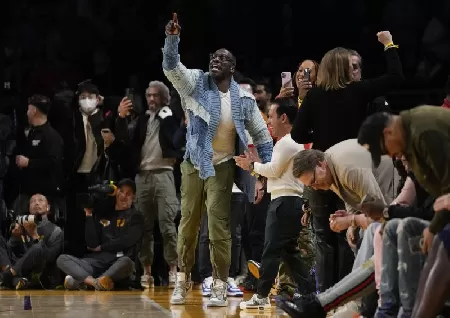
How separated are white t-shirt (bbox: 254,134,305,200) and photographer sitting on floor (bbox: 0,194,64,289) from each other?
279cm

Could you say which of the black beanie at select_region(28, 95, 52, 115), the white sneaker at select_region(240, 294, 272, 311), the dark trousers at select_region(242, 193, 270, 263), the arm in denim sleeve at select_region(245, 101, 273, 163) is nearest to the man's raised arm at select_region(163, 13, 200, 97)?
the arm in denim sleeve at select_region(245, 101, 273, 163)

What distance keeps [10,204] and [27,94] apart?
1085mm

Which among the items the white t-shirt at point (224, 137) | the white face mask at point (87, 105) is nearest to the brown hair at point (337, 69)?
the white t-shirt at point (224, 137)

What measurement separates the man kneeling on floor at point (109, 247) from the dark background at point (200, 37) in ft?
5.85

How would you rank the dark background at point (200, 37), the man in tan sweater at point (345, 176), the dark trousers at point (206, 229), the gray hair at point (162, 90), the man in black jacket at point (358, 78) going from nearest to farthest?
the man in tan sweater at point (345, 176), the man in black jacket at point (358, 78), the dark trousers at point (206, 229), the gray hair at point (162, 90), the dark background at point (200, 37)

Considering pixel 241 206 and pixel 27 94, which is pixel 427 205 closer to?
pixel 241 206

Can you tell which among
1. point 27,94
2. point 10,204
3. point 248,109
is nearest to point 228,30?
point 27,94

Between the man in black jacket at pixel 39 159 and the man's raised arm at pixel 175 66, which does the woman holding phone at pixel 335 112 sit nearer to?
the man's raised arm at pixel 175 66

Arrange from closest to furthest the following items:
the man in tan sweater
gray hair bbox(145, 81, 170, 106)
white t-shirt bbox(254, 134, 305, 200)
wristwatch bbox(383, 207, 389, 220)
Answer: wristwatch bbox(383, 207, 389, 220)
the man in tan sweater
white t-shirt bbox(254, 134, 305, 200)
gray hair bbox(145, 81, 170, 106)

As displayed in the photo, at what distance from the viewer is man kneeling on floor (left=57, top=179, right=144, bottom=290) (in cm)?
828

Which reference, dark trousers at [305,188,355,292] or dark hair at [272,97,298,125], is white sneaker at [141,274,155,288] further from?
dark trousers at [305,188,355,292]

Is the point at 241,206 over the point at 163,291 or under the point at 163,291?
over

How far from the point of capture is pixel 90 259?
334 inches

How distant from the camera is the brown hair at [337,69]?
5.59 m
